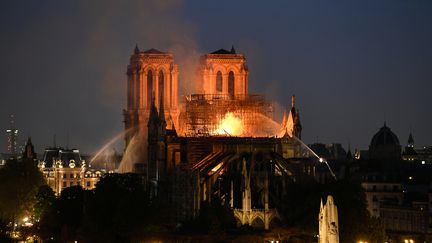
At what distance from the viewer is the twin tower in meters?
146

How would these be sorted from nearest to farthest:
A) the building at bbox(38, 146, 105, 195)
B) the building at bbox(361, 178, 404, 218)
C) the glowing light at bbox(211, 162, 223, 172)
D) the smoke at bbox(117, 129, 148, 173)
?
1. the glowing light at bbox(211, 162, 223, 172)
2. the building at bbox(361, 178, 404, 218)
3. the smoke at bbox(117, 129, 148, 173)
4. the building at bbox(38, 146, 105, 195)

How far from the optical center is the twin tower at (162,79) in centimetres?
14600

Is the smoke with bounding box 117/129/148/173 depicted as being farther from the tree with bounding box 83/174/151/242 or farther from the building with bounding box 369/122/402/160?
the building with bounding box 369/122/402/160

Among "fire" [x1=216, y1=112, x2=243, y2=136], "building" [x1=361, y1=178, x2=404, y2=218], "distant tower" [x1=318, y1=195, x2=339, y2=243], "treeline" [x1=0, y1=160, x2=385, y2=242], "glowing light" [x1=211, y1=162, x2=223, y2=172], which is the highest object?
"fire" [x1=216, y1=112, x2=243, y2=136]

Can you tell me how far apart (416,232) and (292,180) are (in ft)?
41.3

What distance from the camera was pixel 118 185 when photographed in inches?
4473

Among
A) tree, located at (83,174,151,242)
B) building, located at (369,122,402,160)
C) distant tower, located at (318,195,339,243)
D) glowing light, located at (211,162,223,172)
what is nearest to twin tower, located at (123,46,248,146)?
glowing light, located at (211,162,223,172)

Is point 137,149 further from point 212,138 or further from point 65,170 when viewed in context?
point 65,170

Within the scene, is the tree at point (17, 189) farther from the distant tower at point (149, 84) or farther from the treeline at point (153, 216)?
the distant tower at point (149, 84)

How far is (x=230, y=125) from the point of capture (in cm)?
13762

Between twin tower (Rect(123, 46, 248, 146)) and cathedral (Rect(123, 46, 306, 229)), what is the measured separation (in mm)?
110

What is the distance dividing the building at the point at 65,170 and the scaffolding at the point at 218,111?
38.9 metres

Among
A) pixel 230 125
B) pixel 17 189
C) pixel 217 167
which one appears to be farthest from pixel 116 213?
pixel 17 189

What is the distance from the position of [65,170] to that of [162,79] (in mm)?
32463
